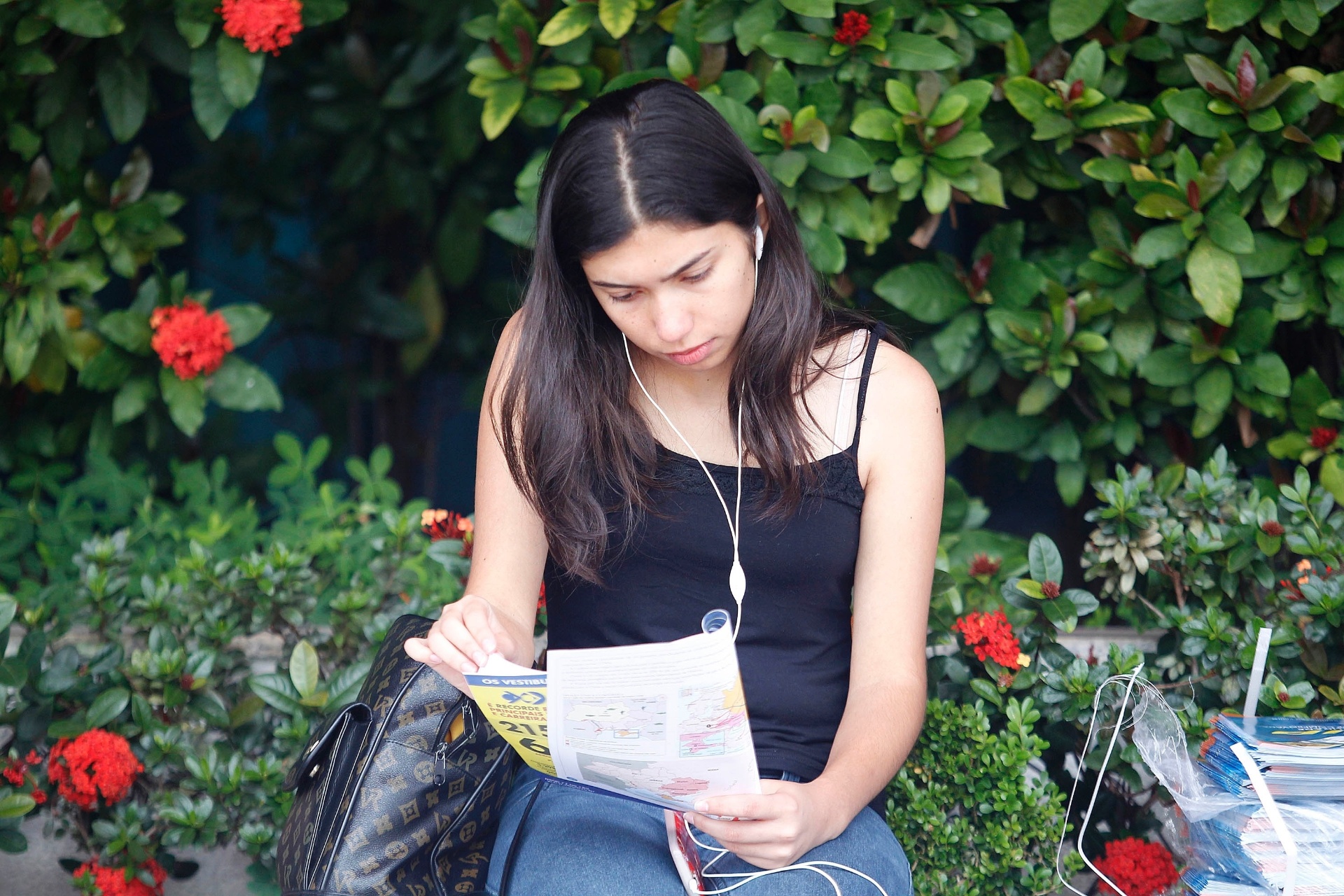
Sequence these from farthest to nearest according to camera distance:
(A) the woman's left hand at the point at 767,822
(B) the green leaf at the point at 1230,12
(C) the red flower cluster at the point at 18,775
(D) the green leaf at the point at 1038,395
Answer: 1. (D) the green leaf at the point at 1038,395
2. (B) the green leaf at the point at 1230,12
3. (C) the red flower cluster at the point at 18,775
4. (A) the woman's left hand at the point at 767,822

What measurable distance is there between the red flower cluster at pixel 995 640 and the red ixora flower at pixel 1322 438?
2.88 ft

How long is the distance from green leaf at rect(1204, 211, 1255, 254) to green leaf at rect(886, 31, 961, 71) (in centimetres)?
60

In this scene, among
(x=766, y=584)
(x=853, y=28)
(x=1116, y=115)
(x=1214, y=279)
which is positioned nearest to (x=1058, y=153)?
(x=1116, y=115)

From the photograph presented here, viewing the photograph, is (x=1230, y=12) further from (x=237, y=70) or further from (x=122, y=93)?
(x=122, y=93)

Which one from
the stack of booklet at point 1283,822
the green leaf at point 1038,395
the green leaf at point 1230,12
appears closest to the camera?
the stack of booklet at point 1283,822

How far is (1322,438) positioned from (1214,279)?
40 cm

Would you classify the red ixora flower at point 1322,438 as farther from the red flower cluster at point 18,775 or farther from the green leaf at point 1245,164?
the red flower cluster at point 18,775

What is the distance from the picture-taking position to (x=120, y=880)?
2.04 metres

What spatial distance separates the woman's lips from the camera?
164 cm

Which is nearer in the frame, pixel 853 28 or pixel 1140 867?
pixel 1140 867

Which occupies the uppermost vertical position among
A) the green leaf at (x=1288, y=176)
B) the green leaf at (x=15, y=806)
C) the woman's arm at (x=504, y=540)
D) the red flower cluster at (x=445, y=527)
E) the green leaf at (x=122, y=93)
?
Result: the green leaf at (x=122, y=93)

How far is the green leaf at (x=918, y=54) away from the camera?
7.47 ft

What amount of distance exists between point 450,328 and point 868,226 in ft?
4.98

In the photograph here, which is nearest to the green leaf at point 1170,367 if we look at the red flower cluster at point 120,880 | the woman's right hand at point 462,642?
the woman's right hand at point 462,642
